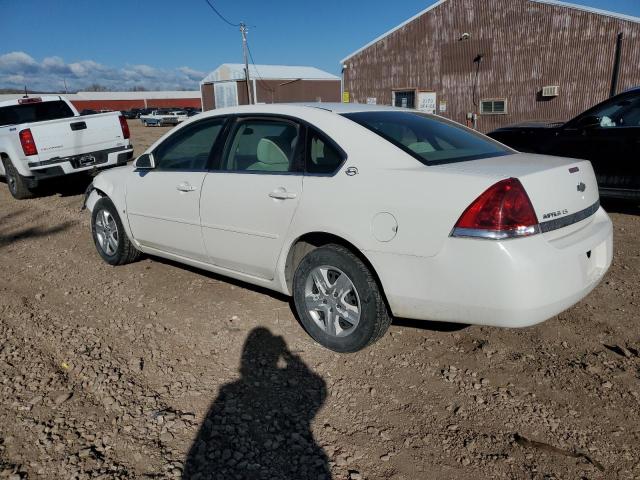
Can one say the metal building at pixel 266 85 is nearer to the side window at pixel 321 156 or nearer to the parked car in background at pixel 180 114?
the parked car in background at pixel 180 114

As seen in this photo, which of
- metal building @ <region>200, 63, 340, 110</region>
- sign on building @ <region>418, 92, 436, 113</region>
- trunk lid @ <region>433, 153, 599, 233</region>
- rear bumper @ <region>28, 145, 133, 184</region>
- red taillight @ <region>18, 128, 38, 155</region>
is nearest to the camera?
trunk lid @ <region>433, 153, 599, 233</region>

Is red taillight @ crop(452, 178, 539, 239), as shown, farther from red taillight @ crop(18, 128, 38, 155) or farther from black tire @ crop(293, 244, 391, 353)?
red taillight @ crop(18, 128, 38, 155)

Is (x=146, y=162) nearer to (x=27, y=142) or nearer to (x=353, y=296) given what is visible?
(x=353, y=296)

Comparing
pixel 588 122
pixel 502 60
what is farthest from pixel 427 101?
pixel 588 122

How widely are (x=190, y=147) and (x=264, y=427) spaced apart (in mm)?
2617

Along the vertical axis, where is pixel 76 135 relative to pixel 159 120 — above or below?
above

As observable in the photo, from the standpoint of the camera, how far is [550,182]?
2812 mm

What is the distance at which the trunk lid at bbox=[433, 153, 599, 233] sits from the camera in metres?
2.72

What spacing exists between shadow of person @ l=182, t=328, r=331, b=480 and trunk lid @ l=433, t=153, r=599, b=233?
1.54m

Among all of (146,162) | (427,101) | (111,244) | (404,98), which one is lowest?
(111,244)

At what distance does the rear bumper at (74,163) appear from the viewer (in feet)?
28.4

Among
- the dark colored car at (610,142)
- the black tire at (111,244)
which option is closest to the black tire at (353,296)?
the black tire at (111,244)

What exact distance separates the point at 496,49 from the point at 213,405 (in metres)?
22.9

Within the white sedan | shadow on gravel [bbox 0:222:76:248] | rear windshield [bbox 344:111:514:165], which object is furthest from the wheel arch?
shadow on gravel [bbox 0:222:76:248]
